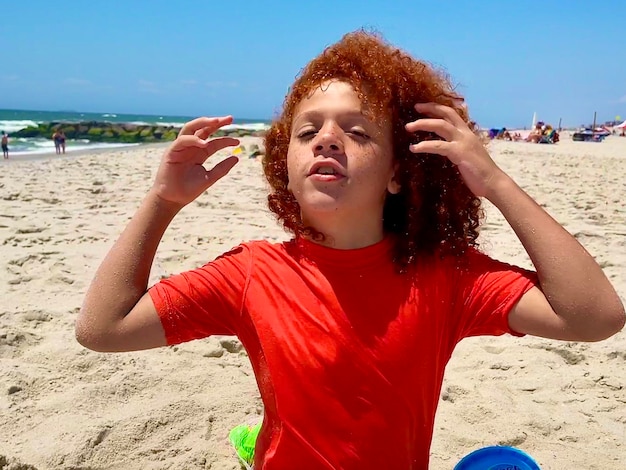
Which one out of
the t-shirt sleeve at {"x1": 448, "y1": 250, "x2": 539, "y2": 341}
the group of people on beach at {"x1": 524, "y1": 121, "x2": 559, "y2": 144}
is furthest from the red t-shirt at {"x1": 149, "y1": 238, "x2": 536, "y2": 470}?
the group of people on beach at {"x1": 524, "y1": 121, "x2": 559, "y2": 144}

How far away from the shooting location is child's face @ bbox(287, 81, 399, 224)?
59.9 inches

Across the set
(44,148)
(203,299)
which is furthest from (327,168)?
(44,148)

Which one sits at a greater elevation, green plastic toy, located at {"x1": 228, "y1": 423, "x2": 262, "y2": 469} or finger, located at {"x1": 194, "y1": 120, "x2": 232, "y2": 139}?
finger, located at {"x1": 194, "y1": 120, "x2": 232, "y2": 139}

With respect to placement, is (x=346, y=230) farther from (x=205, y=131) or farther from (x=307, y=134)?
(x=205, y=131)

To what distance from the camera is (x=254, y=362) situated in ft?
5.46

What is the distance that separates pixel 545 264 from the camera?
1.45 meters

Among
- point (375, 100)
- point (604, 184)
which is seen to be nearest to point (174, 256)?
point (375, 100)

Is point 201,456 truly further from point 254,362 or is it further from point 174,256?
point 174,256

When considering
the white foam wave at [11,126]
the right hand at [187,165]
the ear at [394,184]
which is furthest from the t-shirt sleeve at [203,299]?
the white foam wave at [11,126]

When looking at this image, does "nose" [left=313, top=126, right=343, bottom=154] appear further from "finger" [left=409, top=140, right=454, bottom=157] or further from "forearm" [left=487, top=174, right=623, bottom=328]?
"forearm" [left=487, top=174, right=623, bottom=328]

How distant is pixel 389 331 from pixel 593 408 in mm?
1627

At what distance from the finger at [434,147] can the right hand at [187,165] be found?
1.83 ft

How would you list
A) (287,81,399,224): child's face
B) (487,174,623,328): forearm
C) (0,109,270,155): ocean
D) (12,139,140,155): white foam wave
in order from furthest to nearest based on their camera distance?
(0,109,270,155): ocean, (12,139,140,155): white foam wave, (287,81,399,224): child's face, (487,174,623,328): forearm

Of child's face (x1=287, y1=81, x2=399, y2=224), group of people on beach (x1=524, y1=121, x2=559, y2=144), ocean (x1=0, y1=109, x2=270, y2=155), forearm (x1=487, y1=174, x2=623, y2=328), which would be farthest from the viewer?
group of people on beach (x1=524, y1=121, x2=559, y2=144)
